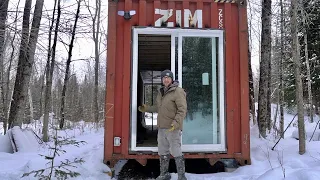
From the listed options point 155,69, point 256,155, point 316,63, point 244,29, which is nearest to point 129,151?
point 256,155

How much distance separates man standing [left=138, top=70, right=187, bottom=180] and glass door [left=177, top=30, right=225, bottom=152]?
58 centimetres

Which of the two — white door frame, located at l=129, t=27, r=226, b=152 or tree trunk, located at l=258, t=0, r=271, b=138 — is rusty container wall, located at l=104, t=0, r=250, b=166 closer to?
white door frame, located at l=129, t=27, r=226, b=152

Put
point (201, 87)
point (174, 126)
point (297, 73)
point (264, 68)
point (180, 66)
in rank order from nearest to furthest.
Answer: point (174, 126)
point (180, 66)
point (201, 87)
point (297, 73)
point (264, 68)

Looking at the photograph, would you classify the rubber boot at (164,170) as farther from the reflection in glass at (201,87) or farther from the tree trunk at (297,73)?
the tree trunk at (297,73)

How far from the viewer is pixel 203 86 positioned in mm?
4891

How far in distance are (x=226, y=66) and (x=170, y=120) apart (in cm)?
142

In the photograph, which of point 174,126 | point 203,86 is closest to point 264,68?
point 203,86

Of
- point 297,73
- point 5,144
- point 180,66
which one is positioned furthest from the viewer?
point 5,144

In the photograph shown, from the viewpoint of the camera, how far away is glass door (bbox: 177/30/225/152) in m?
4.80

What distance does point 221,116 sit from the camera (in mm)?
4781

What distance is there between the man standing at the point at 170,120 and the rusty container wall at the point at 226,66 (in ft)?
1.51

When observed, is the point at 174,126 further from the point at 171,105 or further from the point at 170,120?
the point at 171,105

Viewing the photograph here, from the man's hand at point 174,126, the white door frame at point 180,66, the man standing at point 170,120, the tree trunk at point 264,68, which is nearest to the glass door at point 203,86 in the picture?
the white door frame at point 180,66

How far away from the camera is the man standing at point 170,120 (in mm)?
4078
